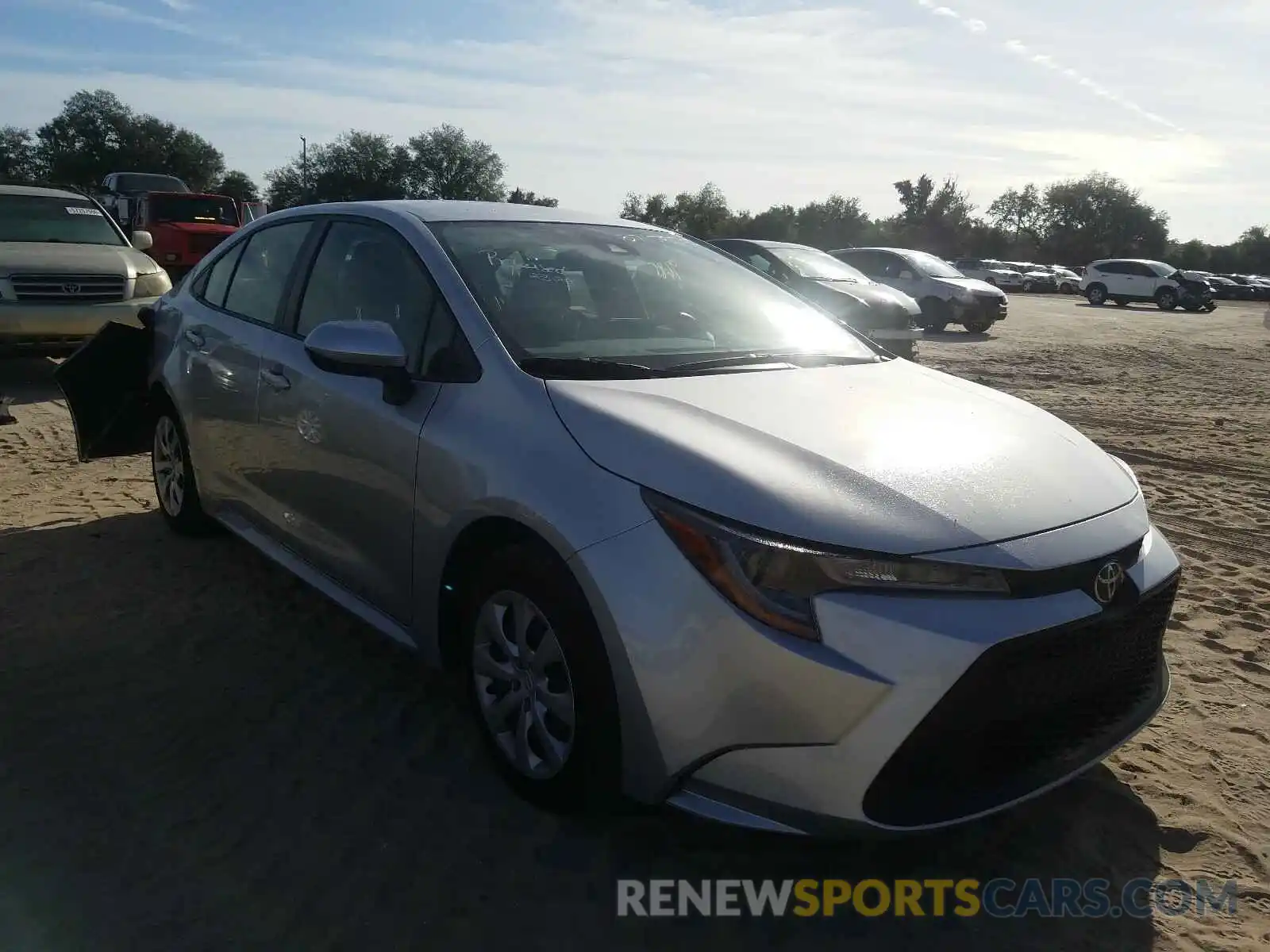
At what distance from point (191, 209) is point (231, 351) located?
17297 millimetres

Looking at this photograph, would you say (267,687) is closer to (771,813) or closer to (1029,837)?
(771,813)

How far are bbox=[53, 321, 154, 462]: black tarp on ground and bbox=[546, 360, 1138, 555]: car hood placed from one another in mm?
3291

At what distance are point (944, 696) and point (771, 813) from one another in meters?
0.46

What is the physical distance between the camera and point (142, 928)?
2.29 metres

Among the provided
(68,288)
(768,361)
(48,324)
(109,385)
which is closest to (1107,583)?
(768,361)

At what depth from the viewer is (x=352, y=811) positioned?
2.78m

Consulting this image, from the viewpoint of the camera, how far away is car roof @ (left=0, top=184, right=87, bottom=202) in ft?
33.0

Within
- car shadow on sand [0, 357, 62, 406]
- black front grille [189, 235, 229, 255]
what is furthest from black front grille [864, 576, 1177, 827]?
black front grille [189, 235, 229, 255]

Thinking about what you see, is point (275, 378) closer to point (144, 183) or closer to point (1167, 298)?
point (144, 183)

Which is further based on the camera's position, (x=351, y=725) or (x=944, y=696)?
(x=351, y=725)

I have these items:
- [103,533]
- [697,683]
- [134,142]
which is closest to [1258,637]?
[697,683]

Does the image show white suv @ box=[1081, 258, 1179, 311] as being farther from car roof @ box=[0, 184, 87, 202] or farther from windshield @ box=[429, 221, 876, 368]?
windshield @ box=[429, 221, 876, 368]

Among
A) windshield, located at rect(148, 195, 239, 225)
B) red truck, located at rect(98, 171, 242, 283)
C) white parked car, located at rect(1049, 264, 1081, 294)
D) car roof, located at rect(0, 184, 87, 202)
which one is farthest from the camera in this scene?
white parked car, located at rect(1049, 264, 1081, 294)

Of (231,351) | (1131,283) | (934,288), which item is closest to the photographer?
(231,351)
